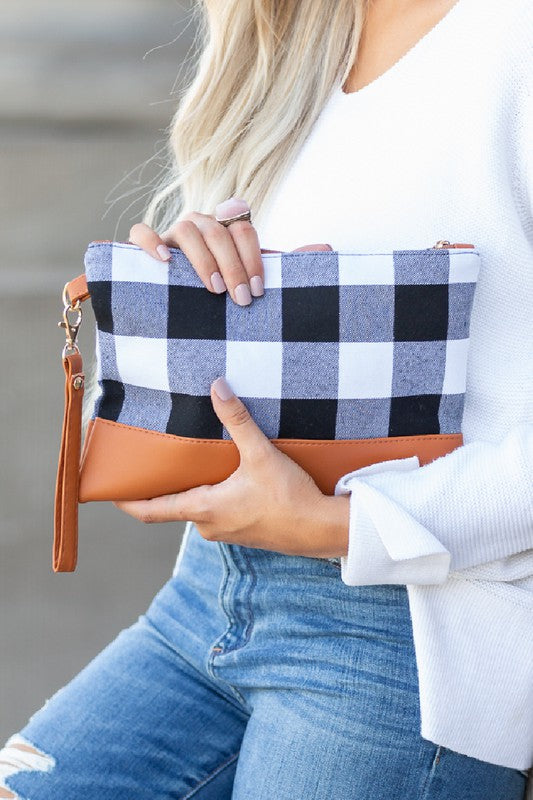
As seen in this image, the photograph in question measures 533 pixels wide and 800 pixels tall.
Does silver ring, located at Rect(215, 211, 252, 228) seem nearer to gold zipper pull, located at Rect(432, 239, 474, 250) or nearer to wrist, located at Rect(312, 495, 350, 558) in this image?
gold zipper pull, located at Rect(432, 239, 474, 250)

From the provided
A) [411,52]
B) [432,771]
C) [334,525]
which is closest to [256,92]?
[411,52]

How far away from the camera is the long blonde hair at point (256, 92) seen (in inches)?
47.8

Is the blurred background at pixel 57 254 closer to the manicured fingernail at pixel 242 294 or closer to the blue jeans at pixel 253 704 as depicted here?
the blue jeans at pixel 253 704

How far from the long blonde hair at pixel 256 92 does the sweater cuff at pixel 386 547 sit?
514 millimetres

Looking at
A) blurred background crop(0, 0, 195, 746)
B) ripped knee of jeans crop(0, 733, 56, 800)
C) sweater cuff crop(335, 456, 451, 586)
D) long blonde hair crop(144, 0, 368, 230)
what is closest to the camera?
sweater cuff crop(335, 456, 451, 586)

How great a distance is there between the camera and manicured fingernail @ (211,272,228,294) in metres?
0.90

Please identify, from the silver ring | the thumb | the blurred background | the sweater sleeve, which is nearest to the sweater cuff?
the sweater sleeve

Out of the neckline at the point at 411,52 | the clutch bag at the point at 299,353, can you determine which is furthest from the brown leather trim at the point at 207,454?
the neckline at the point at 411,52

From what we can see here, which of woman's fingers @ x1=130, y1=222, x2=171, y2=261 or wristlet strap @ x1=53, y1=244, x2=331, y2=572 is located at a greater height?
woman's fingers @ x1=130, y1=222, x2=171, y2=261

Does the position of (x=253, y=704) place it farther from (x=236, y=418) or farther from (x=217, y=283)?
(x=217, y=283)

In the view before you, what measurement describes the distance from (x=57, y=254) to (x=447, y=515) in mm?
1838

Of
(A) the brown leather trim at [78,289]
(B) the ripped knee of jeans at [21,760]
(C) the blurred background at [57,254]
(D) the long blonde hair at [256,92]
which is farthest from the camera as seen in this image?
(C) the blurred background at [57,254]

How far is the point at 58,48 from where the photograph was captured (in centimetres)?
230

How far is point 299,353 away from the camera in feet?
2.97
